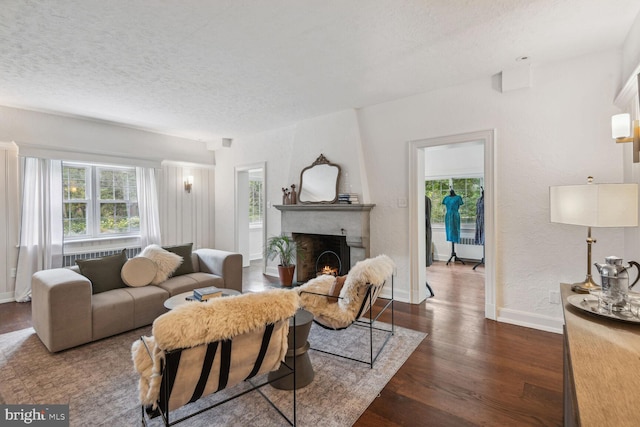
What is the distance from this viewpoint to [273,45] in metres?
2.59

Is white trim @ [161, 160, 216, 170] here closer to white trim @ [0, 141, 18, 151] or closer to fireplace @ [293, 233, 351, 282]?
white trim @ [0, 141, 18, 151]

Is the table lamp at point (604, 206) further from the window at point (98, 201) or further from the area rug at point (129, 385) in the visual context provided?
the window at point (98, 201)

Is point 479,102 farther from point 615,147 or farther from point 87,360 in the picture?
point 87,360

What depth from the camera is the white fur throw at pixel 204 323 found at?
4.20 ft

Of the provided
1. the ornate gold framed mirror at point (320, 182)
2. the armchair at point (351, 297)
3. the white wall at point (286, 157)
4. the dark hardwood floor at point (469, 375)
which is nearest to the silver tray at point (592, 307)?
the dark hardwood floor at point (469, 375)

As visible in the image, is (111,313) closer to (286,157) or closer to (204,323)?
(204,323)

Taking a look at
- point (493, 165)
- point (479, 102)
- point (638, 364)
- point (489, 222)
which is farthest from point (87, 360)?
point (479, 102)

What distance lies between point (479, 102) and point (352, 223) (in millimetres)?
2066

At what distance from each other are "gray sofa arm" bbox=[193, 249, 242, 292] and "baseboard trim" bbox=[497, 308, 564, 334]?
3.10 metres

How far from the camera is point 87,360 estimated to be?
249cm

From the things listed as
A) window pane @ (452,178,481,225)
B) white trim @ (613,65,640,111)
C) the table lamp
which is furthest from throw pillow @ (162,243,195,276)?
window pane @ (452,178,481,225)

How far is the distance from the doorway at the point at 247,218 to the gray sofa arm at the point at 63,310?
10.2 ft

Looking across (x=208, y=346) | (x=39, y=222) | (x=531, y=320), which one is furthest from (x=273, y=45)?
(x=39, y=222)

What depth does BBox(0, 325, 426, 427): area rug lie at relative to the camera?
183 centimetres
